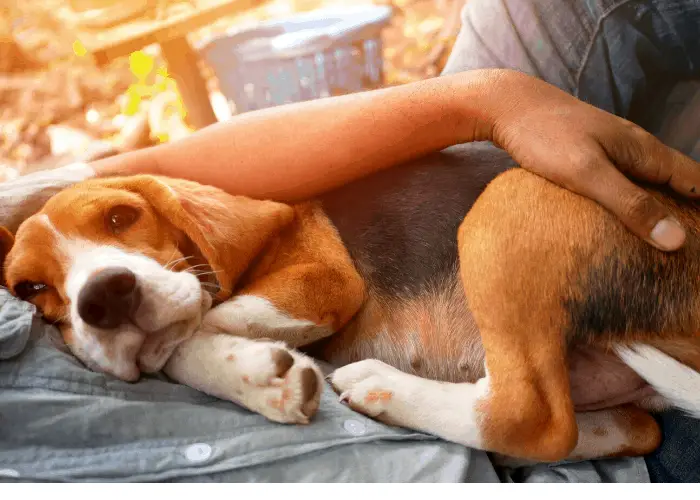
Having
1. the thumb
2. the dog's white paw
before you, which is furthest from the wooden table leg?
the thumb

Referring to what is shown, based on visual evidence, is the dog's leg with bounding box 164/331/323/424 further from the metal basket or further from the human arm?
the metal basket

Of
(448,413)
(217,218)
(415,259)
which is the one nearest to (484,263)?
(415,259)

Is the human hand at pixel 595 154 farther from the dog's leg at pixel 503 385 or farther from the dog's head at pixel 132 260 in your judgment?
the dog's head at pixel 132 260

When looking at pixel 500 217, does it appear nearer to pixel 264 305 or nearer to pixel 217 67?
pixel 264 305

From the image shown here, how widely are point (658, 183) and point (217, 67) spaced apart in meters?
0.85

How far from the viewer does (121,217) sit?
0.97 meters

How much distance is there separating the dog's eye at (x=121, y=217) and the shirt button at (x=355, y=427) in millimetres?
518

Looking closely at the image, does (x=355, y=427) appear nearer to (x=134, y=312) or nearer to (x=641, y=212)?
(x=134, y=312)

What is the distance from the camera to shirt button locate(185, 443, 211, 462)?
2.57 feet

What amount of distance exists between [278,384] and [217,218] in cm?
33

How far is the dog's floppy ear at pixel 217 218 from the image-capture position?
960mm

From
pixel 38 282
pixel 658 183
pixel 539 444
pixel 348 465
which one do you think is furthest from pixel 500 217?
pixel 38 282

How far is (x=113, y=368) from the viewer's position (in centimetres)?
84

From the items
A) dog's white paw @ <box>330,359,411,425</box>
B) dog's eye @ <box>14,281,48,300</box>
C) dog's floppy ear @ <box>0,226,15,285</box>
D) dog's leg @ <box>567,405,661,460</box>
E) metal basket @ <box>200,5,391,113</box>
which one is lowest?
dog's leg @ <box>567,405,661,460</box>
